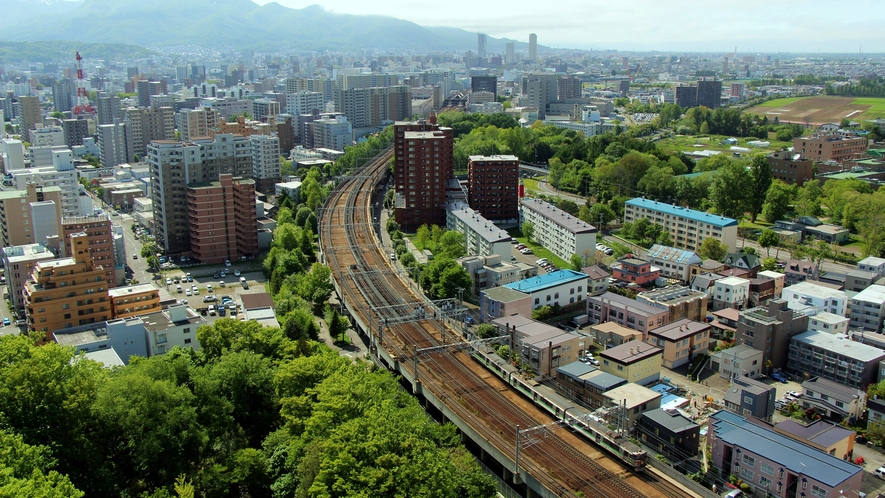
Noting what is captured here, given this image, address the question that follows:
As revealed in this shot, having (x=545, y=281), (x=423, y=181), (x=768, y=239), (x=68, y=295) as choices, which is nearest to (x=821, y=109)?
(x=768, y=239)

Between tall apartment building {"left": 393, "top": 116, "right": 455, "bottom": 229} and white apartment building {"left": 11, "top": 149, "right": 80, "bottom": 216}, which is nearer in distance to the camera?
white apartment building {"left": 11, "top": 149, "right": 80, "bottom": 216}

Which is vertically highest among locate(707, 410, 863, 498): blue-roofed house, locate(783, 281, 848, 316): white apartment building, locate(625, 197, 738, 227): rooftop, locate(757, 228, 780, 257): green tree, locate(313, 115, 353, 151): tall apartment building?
locate(313, 115, 353, 151): tall apartment building

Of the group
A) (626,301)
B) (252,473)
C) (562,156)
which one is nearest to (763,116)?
(562,156)

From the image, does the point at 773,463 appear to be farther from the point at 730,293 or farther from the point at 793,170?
the point at 793,170

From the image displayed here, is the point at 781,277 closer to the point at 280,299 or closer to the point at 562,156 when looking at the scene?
the point at 280,299

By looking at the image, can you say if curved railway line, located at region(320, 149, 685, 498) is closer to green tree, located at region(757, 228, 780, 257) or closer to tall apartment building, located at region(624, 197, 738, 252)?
tall apartment building, located at region(624, 197, 738, 252)

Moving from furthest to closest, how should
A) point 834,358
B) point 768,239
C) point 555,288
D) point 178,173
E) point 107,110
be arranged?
point 107,110 < point 178,173 < point 768,239 < point 555,288 < point 834,358

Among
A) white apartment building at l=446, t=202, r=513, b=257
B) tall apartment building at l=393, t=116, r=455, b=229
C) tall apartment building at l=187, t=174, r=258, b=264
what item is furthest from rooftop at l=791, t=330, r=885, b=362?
tall apartment building at l=187, t=174, r=258, b=264
